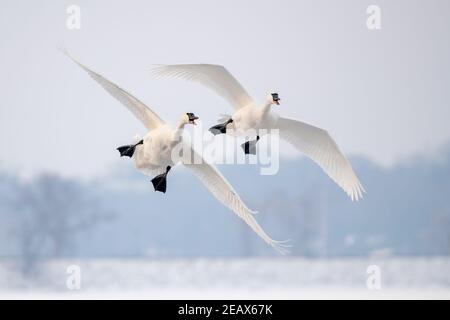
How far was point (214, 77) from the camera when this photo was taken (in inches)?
313

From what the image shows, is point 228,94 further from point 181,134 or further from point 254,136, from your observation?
point 181,134

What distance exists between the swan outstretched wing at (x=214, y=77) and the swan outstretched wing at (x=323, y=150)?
346 mm

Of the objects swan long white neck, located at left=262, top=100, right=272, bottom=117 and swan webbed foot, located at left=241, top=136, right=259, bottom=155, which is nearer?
swan long white neck, located at left=262, top=100, right=272, bottom=117

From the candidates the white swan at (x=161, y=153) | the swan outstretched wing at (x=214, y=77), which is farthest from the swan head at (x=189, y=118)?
the swan outstretched wing at (x=214, y=77)

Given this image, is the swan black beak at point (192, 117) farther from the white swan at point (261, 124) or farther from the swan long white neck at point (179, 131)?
the white swan at point (261, 124)

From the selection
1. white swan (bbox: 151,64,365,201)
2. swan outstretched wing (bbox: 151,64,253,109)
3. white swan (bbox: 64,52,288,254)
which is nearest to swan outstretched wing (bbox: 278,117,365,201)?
white swan (bbox: 151,64,365,201)

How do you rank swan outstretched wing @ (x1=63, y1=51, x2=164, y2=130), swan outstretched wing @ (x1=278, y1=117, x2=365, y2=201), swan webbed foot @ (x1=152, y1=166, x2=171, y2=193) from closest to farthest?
swan outstretched wing @ (x1=63, y1=51, x2=164, y2=130) → swan webbed foot @ (x1=152, y1=166, x2=171, y2=193) → swan outstretched wing @ (x1=278, y1=117, x2=365, y2=201)

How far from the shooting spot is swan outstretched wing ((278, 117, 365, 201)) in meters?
8.12

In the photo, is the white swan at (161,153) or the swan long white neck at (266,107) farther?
the swan long white neck at (266,107)

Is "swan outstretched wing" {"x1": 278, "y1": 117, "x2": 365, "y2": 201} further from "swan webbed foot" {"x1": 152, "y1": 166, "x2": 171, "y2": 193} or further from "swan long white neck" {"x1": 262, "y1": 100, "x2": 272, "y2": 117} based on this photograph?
"swan webbed foot" {"x1": 152, "y1": 166, "x2": 171, "y2": 193}

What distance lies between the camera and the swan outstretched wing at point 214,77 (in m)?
7.87

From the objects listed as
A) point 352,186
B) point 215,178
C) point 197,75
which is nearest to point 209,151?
point 215,178

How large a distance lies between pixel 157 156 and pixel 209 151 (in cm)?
48

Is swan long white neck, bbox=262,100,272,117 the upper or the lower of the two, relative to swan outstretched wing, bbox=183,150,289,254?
upper
